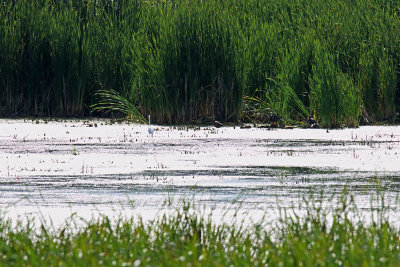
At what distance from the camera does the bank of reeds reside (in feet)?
62.0

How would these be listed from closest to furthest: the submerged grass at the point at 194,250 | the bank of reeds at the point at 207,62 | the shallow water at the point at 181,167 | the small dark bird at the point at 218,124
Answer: the submerged grass at the point at 194,250 → the shallow water at the point at 181,167 → the small dark bird at the point at 218,124 → the bank of reeds at the point at 207,62

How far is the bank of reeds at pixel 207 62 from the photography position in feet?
62.0

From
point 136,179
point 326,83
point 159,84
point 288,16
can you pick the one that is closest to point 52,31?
point 159,84

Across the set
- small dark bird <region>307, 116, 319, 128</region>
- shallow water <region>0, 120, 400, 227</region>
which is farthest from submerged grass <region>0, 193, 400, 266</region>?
small dark bird <region>307, 116, 319, 128</region>

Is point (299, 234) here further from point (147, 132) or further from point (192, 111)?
point (192, 111)

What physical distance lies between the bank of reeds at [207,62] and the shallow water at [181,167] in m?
1.12

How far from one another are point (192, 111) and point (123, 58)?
281 centimetres

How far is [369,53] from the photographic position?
62.6 feet

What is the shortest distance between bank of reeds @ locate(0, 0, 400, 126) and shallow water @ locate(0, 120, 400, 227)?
3.69 feet

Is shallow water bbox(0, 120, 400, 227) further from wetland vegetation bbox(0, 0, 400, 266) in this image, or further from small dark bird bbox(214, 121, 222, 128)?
small dark bird bbox(214, 121, 222, 128)

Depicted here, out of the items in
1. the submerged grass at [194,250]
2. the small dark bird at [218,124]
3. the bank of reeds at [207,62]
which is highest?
the bank of reeds at [207,62]

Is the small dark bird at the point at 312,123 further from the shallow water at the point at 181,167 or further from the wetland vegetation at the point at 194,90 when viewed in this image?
the shallow water at the point at 181,167

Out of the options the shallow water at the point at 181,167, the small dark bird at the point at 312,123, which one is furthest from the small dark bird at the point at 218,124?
the small dark bird at the point at 312,123

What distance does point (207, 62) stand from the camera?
63.4ft
